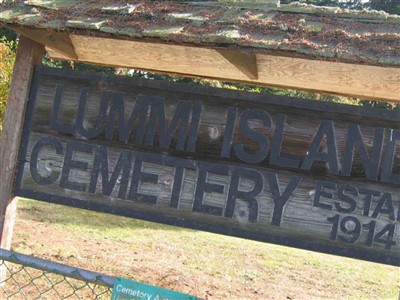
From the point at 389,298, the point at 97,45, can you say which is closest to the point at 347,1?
the point at 389,298

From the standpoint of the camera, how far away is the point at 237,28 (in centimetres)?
325

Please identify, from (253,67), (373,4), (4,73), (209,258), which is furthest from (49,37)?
(373,4)

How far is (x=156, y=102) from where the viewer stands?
3664 mm

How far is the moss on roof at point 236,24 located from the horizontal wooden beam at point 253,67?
11.3 inches

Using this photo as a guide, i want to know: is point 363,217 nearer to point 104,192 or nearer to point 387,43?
point 387,43

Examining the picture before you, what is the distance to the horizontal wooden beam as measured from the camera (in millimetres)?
3943

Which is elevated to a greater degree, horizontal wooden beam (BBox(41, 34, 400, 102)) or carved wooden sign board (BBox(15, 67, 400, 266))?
horizontal wooden beam (BBox(41, 34, 400, 102))

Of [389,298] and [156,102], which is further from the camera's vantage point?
[389,298]

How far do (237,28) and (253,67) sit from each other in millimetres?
790

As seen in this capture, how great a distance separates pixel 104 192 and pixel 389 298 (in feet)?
17.4

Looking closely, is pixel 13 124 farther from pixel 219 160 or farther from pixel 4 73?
pixel 4 73

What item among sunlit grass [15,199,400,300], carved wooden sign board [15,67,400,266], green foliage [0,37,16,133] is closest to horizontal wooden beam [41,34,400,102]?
carved wooden sign board [15,67,400,266]

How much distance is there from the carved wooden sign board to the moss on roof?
0.44 meters

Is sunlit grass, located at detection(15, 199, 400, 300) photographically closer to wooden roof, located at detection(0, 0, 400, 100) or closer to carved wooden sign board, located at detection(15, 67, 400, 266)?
carved wooden sign board, located at detection(15, 67, 400, 266)
